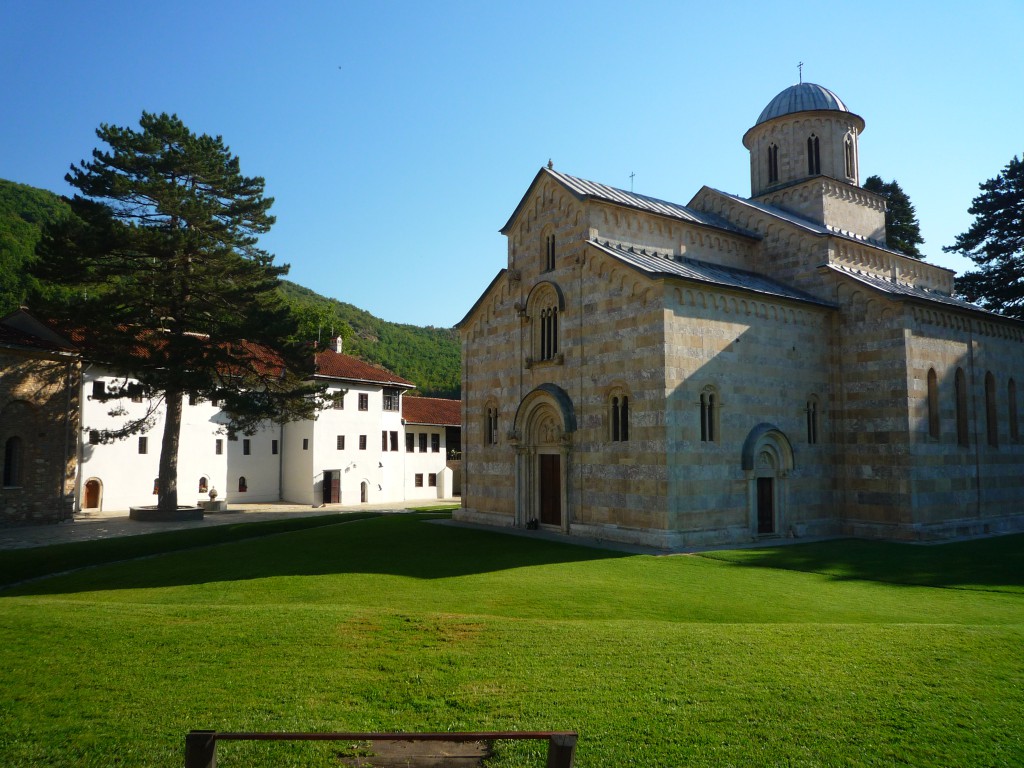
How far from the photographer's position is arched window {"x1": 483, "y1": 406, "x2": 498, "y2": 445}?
2878 centimetres

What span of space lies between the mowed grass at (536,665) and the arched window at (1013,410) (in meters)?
14.1

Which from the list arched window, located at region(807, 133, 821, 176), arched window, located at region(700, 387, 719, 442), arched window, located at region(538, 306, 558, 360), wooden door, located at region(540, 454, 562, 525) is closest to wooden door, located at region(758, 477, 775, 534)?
arched window, located at region(700, 387, 719, 442)

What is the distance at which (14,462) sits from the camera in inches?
1231

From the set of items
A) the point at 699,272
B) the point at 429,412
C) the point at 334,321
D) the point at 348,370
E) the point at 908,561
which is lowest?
the point at 908,561

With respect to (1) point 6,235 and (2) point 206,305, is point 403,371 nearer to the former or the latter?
(1) point 6,235

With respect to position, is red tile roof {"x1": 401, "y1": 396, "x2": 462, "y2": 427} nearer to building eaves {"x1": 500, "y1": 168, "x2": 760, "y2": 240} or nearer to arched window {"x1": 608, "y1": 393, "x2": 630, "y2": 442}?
building eaves {"x1": 500, "y1": 168, "x2": 760, "y2": 240}

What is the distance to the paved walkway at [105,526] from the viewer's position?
26294mm

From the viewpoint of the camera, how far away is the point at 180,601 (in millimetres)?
14789

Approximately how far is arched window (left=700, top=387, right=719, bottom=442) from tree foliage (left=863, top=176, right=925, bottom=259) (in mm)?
34458

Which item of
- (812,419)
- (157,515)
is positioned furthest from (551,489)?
(157,515)

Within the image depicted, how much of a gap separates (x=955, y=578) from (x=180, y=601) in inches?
691

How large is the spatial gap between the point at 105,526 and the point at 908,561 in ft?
100.0

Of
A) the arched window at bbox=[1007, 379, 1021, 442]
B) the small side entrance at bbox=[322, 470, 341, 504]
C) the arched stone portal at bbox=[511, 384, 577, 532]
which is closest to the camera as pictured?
the arched stone portal at bbox=[511, 384, 577, 532]

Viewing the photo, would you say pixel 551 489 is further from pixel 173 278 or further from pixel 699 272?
pixel 173 278
